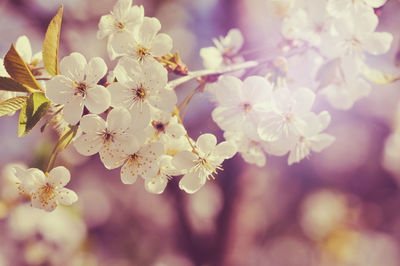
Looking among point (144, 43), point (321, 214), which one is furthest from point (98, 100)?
point (321, 214)

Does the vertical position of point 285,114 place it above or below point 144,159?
above

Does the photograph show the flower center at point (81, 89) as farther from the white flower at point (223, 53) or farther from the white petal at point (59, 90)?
the white flower at point (223, 53)

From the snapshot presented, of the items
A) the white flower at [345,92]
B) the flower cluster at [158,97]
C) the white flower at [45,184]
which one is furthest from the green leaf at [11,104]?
the white flower at [345,92]

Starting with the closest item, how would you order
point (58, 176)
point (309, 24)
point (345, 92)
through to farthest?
point (58, 176) → point (309, 24) → point (345, 92)

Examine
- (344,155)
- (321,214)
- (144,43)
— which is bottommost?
(144,43)

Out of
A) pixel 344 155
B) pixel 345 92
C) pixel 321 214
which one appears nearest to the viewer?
pixel 345 92

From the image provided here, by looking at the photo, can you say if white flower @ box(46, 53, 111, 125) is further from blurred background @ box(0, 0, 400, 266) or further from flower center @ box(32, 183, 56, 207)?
blurred background @ box(0, 0, 400, 266)

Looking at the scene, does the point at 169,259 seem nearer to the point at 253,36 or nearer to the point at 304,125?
the point at 253,36

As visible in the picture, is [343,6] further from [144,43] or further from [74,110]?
[74,110]
